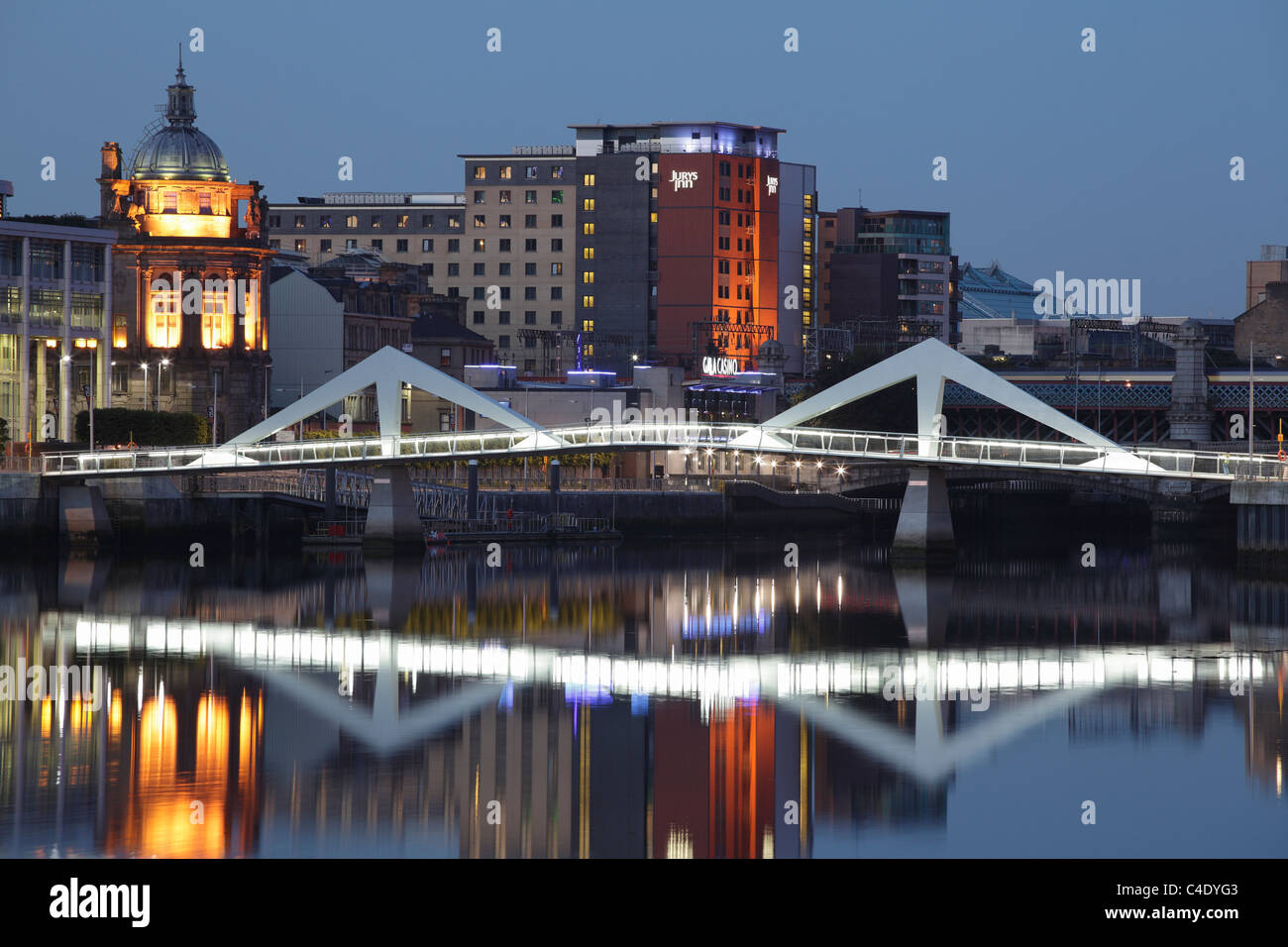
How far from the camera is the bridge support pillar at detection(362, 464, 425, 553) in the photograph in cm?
7081

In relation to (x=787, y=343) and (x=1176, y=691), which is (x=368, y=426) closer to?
(x=787, y=343)

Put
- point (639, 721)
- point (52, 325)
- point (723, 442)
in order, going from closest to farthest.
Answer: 1. point (639, 721)
2. point (723, 442)
3. point (52, 325)

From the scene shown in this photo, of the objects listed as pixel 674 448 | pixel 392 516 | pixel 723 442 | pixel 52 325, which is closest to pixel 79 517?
pixel 392 516

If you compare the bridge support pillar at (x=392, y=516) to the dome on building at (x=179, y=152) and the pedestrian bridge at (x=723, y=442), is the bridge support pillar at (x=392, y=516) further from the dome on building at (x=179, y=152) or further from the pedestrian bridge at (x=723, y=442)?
the dome on building at (x=179, y=152)

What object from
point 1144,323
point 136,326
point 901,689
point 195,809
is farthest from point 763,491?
point 195,809

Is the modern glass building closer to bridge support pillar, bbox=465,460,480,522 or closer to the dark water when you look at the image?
bridge support pillar, bbox=465,460,480,522

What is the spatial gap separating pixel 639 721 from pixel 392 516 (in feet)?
125

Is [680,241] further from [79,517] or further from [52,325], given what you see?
[79,517]

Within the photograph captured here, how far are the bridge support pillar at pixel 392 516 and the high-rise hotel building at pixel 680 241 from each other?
62.9 m

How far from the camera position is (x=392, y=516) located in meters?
71.2

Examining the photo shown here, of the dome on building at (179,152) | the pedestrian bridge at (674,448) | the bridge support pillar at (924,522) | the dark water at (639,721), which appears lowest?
the dark water at (639,721)

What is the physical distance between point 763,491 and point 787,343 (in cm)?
5580

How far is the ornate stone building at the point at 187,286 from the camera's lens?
9162 cm

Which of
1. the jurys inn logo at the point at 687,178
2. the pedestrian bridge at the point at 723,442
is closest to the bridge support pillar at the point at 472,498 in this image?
the pedestrian bridge at the point at 723,442
